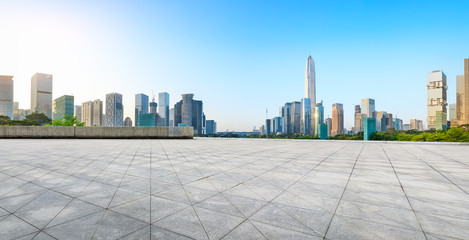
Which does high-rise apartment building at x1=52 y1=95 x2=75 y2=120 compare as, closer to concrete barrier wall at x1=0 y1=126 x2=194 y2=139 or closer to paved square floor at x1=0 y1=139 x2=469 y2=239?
concrete barrier wall at x1=0 y1=126 x2=194 y2=139

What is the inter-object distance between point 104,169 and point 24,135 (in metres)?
28.2

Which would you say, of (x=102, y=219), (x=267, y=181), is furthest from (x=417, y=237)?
(x=102, y=219)

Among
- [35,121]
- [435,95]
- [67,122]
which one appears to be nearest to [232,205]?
[67,122]

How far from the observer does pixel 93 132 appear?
2648cm

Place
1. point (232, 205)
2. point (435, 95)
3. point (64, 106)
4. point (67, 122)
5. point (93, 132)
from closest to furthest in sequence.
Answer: point (232, 205), point (93, 132), point (67, 122), point (435, 95), point (64, 106)

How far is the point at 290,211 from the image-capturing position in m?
3.71

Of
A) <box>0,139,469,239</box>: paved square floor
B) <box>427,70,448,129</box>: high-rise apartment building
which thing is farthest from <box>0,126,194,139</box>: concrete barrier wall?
<box>427,70,448,129</box>: high-rise apartment building

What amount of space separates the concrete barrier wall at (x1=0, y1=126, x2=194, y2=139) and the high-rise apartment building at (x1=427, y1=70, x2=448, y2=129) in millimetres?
171433

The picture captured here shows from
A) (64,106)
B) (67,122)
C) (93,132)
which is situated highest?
(64,106)

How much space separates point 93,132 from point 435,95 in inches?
7789

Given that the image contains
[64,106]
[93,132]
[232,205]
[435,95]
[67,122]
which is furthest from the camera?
[64,106]

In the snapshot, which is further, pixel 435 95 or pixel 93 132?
pixel 435 95

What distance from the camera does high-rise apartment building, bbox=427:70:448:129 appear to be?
135 meters

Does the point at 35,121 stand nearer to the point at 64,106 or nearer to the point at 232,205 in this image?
the point at 232,205
